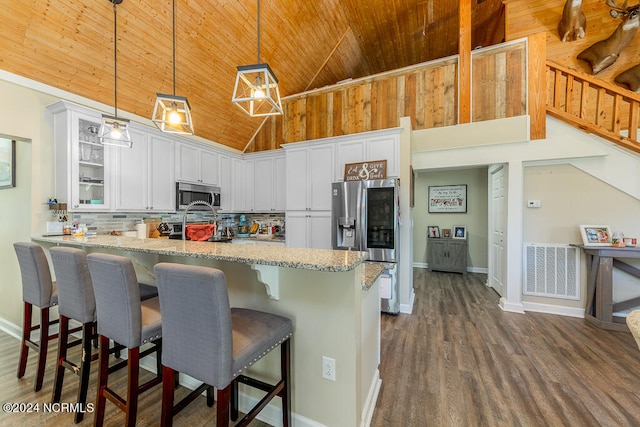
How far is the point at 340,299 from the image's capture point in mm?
1406

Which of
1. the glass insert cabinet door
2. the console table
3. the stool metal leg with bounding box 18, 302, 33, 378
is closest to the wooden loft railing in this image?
the console table

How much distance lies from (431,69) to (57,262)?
15.7 ft

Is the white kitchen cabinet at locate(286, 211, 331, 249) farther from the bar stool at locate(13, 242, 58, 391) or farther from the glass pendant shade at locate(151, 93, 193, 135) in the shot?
the bar stool at locate(13, 242, 58, 391)

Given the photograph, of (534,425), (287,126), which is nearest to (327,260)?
(534,425)

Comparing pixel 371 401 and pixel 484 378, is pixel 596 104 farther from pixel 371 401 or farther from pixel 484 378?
pixel 371 401

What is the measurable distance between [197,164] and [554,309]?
5552 mm

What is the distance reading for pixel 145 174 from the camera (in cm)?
349

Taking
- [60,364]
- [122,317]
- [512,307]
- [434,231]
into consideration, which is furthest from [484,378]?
[434,231]

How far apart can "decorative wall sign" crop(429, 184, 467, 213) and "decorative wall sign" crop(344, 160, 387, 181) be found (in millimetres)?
3099

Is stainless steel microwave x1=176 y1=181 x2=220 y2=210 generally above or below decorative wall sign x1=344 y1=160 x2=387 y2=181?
below

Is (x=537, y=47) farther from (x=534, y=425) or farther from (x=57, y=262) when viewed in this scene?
(x=57, y=262)

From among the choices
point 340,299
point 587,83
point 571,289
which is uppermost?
point 587,83

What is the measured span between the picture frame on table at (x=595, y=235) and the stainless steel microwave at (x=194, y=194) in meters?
5.25

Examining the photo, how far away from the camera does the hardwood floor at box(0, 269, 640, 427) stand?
5.59 feet
